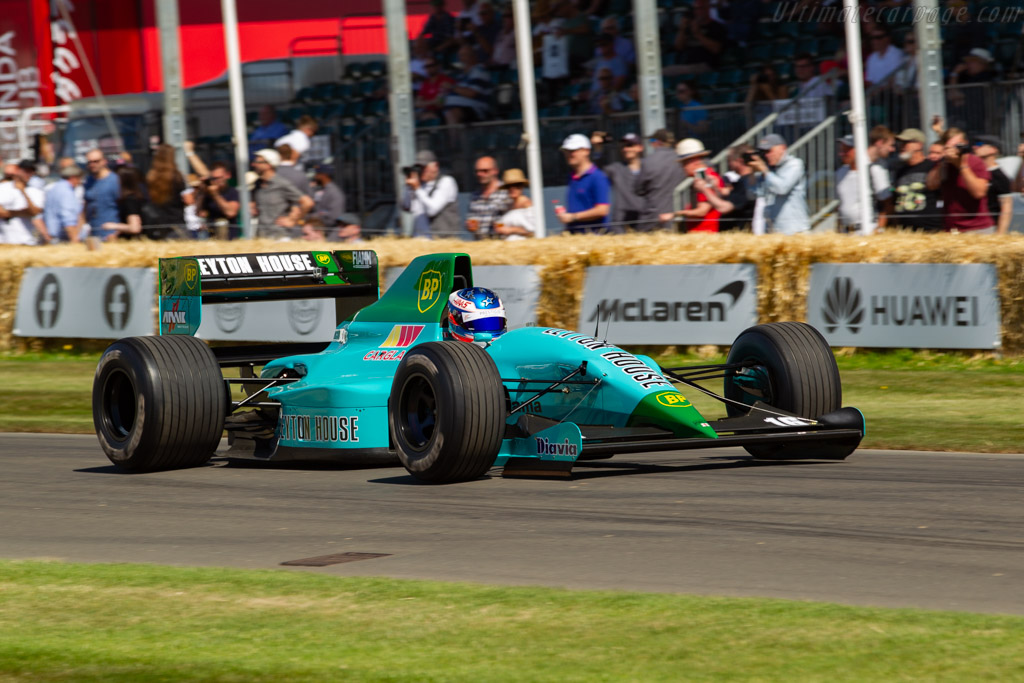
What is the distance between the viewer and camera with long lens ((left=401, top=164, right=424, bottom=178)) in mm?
17047

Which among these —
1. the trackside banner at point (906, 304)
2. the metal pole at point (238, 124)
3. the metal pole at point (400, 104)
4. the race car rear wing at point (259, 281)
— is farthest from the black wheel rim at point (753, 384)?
the metal pole at point (238, 124)

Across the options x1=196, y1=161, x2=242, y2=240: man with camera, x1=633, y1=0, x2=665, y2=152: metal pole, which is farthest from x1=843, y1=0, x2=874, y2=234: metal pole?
x1=196, y1=161, x2=242, y2=240: man with camera

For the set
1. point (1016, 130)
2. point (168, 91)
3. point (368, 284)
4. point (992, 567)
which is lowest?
point (992, 567)

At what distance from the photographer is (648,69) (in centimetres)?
1686

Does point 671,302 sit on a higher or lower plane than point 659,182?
lower

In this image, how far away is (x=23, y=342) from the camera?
18656 millimetres

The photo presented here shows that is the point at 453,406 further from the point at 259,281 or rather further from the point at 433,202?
the point at 433,202

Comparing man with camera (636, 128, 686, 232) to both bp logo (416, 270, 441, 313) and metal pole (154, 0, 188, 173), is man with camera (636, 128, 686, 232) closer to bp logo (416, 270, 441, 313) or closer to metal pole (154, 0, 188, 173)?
bp logo (416, 270, 441, 313)

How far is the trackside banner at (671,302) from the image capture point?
13969 mm

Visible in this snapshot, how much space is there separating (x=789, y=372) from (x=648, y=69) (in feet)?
29.4

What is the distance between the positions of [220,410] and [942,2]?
11.6 m

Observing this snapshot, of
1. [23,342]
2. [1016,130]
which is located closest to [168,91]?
[23,342]

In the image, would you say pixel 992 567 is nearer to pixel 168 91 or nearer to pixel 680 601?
pixel 680 601

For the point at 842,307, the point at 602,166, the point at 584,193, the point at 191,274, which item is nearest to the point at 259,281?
the point at 191,274
